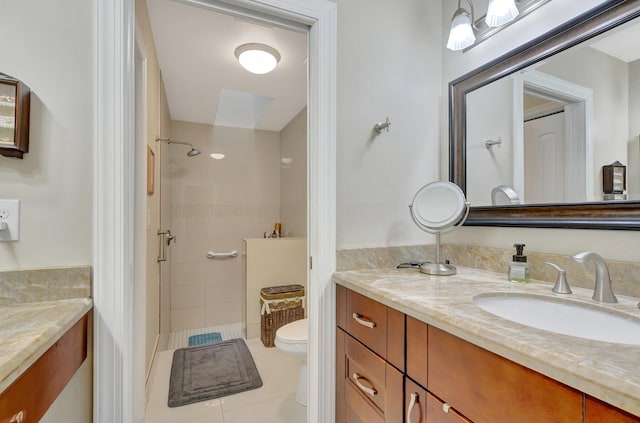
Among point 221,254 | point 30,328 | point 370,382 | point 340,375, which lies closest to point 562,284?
point 370,382

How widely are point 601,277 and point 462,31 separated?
3.77ft

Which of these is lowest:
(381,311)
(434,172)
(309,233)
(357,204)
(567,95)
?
(381,311)

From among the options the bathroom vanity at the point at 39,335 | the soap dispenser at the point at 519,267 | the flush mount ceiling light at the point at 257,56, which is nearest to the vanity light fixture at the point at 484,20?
the soap dispenser at the point at 519,267

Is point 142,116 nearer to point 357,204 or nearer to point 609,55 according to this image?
point 357,204

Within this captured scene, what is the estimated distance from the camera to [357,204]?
1394 millimetres

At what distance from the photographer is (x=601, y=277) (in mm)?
865

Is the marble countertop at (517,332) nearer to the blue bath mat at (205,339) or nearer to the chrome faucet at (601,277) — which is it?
the chrome faucet at (601,277)

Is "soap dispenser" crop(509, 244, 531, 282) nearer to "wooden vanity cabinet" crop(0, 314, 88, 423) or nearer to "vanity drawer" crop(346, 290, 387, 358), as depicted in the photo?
"vanity drawer" crop(346, 290, 387, 358)

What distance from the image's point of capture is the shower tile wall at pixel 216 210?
332 cm

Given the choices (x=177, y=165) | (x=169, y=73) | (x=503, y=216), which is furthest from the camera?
(x=177, y=165)

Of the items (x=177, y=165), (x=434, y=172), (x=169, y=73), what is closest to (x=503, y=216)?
(x=434, y=172)

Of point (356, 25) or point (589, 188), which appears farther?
point (356, 25)

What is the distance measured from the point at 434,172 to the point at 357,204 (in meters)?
0.51

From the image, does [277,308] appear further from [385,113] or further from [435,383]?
[435,383]
